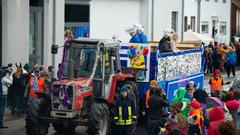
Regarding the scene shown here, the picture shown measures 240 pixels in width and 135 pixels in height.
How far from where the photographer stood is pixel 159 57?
16484mm

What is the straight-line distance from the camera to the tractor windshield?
15.0 m

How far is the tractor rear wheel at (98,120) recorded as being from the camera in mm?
13906

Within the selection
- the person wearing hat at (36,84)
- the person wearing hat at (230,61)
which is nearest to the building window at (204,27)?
the person wearing hat at (230,61)

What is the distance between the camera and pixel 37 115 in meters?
14.4

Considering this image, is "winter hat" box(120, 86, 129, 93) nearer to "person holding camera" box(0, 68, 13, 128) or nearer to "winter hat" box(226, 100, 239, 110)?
"winter hat" box(226, 100, 239, 110)

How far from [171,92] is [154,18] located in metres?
16.6

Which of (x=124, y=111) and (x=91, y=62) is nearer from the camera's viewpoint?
(x=124, y=111)

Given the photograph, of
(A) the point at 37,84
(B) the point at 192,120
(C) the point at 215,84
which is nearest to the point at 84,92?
(A) the point at 37,84

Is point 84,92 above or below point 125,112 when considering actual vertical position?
above

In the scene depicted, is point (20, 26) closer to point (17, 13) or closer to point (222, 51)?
point (17, 13)

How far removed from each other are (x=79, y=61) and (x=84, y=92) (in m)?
0.97

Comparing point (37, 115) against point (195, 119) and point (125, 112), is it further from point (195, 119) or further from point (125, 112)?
point (195, 119)

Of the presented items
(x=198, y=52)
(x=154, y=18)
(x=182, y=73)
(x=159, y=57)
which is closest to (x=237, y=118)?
(x=159, y=57)

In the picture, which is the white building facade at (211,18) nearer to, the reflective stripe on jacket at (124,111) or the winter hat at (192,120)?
the reflective stripe on jacket at (124,111)
